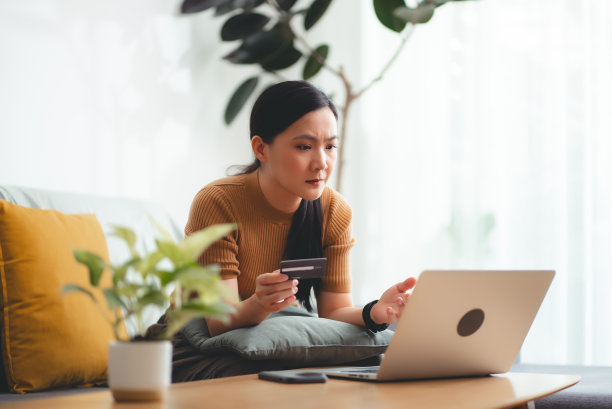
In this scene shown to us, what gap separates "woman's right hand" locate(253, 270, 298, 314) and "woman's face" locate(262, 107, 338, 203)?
327mm

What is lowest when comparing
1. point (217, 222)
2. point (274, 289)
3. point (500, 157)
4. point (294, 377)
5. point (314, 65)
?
point (294, 377)

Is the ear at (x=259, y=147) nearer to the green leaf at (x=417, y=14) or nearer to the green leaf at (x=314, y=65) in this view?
the green leaf at (x=417, y=14)

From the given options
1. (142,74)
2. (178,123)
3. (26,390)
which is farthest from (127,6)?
(26,390)

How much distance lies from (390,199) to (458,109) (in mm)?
487

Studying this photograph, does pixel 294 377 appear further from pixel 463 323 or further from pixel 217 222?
pixel 217 222

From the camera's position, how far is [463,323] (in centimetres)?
115

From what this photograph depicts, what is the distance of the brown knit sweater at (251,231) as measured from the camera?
1.61m

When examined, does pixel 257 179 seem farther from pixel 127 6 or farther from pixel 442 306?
pixel 127 6

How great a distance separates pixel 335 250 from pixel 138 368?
3.18 ft

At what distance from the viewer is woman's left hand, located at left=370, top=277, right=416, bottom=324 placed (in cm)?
144

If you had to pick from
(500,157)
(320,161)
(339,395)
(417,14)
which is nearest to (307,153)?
(320,161)

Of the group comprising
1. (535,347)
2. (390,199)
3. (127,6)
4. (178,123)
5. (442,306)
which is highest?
(127,6)

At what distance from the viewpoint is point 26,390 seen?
139cm

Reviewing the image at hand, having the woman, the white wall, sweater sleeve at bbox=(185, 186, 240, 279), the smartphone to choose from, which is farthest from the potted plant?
the white wall
